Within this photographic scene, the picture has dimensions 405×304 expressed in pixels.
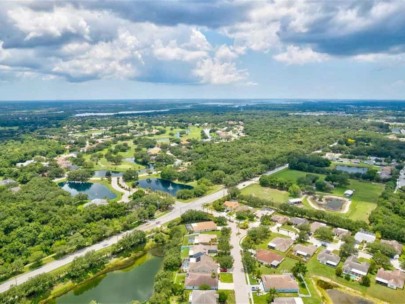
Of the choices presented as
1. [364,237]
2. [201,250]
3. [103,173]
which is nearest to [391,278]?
[364,237]

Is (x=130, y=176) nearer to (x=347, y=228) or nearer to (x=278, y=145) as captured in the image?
(x=347, y=228)

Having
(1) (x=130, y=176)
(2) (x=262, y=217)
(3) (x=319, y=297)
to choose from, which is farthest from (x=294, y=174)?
(3) (x=319, y=297)

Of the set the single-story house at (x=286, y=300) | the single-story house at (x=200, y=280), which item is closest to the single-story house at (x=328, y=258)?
the single-story house at (x=286, y=300)

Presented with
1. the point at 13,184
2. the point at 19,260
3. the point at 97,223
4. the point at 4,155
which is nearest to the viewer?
the point at 19,260

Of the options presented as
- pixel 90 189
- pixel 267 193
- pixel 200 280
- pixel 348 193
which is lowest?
pixel 90 189

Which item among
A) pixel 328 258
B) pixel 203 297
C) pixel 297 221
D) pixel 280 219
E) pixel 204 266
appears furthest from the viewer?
pixel 280 219

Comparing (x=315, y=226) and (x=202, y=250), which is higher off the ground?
(x=315, y=226)

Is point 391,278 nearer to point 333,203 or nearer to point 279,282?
point 279,282

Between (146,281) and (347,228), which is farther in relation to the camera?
(347,228)
